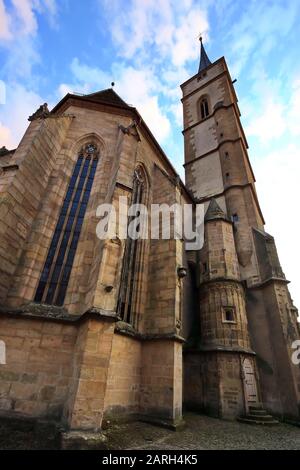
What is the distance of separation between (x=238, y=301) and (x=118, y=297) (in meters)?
5.97

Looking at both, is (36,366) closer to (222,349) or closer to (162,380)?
(162,380)

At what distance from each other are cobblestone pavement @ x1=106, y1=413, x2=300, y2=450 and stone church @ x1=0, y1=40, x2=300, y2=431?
54 centimetres

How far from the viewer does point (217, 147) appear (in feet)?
57.6

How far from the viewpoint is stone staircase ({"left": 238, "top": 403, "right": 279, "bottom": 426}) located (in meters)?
7.81

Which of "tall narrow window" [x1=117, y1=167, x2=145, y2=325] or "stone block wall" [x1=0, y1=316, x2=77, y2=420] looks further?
"tall narrow window" [x1=117, y1=167, x2=145, y2=325]

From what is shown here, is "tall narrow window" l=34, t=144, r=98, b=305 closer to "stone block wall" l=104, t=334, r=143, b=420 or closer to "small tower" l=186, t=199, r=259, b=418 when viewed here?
"stone block wall" l=104, t=334, r=143, b=420

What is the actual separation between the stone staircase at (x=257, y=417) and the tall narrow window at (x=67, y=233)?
7294mm

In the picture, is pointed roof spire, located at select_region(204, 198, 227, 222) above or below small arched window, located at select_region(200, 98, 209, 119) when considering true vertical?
below


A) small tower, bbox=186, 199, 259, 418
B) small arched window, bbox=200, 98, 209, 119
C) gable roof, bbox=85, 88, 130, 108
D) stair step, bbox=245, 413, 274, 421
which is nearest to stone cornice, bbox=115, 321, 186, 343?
small tower, bbox=186, 199, 259, 418

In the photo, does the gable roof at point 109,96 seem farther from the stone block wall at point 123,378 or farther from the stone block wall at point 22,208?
the stone block wall at point 123,378

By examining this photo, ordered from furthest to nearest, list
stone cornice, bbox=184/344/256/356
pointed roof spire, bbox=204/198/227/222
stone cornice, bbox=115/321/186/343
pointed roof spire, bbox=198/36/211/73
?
pointed roof spire, bbox=198/36/211/73 → pointed roof spire, bbox=204/198/227/222 → stone cornice, bbox=184/344/256/356 → stone cornice, bbox=115/321/186/343

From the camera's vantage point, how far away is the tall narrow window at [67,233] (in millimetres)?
6656

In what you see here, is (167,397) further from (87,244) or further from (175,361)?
(87,244)

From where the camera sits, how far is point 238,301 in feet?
34.6
